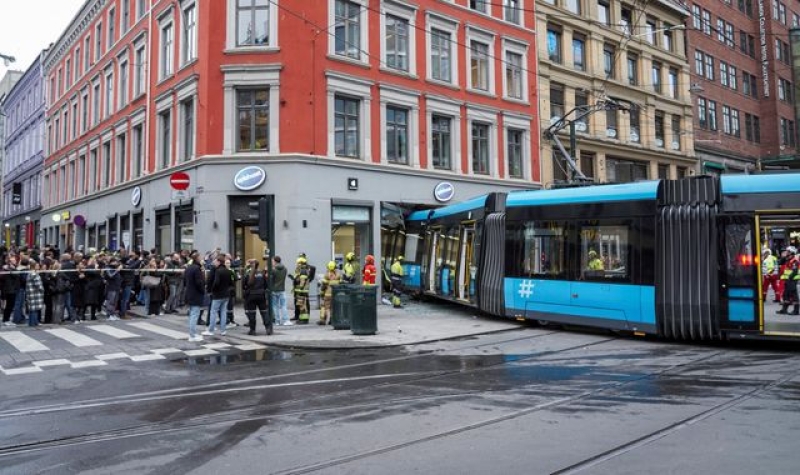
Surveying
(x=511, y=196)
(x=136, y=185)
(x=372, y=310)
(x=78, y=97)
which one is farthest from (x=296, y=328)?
(x=78, y=97)

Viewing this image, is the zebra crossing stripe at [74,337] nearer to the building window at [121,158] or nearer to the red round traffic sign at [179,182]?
the red round traffic sign at [179,182]

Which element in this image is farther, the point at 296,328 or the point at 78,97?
the point at 78,97

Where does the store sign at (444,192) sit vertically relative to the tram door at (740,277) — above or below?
A: above

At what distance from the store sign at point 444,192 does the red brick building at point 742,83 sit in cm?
2212

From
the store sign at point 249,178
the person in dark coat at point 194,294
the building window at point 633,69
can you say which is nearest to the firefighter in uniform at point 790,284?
the person in dark coat at point 194,294

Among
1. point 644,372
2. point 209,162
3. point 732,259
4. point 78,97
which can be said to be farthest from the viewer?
point 78,97

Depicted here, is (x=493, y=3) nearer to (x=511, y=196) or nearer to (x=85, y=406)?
(x=511, y=196)

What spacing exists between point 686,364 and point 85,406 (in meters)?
8.56

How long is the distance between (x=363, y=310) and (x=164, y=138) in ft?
47.3

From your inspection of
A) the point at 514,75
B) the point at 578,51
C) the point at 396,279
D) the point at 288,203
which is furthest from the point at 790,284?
the point at 578,51

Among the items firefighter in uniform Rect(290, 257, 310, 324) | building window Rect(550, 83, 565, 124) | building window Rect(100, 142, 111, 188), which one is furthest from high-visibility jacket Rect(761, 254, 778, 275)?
building window Rect(100, 142, 111, 188)

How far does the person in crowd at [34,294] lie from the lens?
580 inches

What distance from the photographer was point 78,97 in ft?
116

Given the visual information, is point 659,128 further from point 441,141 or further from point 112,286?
point 112,286
